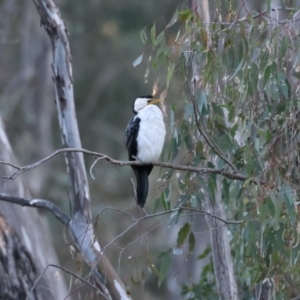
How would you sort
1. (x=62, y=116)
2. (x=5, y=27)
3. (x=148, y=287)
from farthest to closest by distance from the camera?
(x=148, y=287)
(x=5, y=27)
(x=62, y=116)

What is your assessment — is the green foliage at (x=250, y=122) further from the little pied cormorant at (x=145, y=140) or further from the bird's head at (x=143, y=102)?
the bird's head at (x=143, y=102)

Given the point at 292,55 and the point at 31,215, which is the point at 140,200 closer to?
the point at 31,215

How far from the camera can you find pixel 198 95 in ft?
11.1

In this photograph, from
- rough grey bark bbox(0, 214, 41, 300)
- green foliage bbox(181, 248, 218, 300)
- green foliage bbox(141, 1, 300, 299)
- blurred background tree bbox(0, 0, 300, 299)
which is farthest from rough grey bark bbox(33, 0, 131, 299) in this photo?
green foliage bbox(141, 1, 300, 299)

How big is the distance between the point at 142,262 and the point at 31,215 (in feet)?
5.84

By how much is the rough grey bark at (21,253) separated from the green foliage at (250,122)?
1.36 m

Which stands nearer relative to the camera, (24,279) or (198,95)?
(198,95)

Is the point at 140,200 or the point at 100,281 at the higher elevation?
the point at 140,200

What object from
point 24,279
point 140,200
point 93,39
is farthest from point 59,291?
point 93,39

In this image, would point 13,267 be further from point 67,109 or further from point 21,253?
point 67,109

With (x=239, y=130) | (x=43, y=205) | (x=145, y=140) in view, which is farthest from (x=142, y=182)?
(x=239, y=130)

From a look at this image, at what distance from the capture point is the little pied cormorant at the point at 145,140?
4520mm

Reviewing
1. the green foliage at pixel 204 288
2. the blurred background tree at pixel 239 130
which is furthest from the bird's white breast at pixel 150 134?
the green foliage at pixel 204 288

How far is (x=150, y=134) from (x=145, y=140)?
2.8 inches
